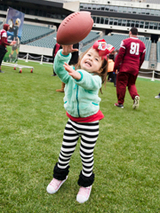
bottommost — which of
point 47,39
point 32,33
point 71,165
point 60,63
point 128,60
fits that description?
point 71,165

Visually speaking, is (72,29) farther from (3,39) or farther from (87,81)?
(3,39)

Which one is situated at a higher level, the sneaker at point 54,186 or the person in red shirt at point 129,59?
the person in red shirt at point 129,59

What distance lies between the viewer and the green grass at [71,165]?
1532 millimetres

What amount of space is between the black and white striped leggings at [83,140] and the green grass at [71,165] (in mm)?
255

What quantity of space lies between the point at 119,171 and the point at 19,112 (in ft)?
6.71

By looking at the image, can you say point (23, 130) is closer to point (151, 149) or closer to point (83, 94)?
point (83, 94)

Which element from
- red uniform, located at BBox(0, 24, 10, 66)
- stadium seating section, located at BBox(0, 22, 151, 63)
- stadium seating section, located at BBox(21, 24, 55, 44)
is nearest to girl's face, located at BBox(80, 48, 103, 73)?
red uniform, located at BBox(0, 24, 10, 66)

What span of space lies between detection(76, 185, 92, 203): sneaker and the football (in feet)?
3.82

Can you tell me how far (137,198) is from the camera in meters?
1.68

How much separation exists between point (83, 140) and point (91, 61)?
0.63 metres

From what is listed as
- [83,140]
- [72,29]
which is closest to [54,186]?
[83,140]

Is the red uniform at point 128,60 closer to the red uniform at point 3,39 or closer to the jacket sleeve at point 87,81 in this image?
the jacket sleeve at point 87,81

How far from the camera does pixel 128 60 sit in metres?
4.64

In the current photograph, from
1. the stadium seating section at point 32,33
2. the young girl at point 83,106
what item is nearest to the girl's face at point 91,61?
the young girl at point 83,106
